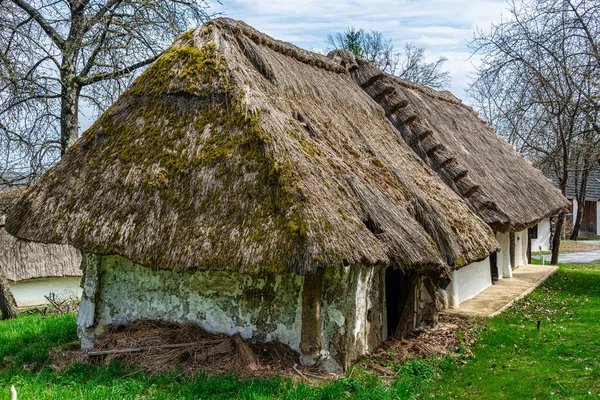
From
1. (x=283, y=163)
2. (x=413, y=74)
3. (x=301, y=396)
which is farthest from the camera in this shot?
(x=413, y=74)

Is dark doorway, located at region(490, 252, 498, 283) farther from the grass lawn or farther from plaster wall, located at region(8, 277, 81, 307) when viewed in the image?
plaster wall, located at region(8, 277, 81, 307)

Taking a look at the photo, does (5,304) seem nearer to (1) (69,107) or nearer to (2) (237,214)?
(1) (69,107)

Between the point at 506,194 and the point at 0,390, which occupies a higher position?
the point at 506,194

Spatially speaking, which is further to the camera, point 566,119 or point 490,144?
point 566,119

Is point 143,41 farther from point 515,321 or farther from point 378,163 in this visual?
point 515,321

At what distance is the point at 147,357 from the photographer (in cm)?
680

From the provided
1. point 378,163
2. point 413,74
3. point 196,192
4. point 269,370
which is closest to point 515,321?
point 378,163

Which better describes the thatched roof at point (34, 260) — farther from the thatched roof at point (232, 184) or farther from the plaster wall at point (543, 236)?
the plaster wall at point (543, 236)

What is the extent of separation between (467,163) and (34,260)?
13.2 m

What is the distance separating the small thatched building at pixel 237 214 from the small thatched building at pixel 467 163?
288 cm

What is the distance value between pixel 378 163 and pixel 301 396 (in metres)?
4.15

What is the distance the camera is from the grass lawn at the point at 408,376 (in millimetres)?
5855

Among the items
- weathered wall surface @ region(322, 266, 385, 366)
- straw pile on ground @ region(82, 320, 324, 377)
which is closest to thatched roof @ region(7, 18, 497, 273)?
weathered wall surface @ region(322, 266, 385, 366)

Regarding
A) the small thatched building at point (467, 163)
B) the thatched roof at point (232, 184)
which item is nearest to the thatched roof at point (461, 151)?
the small thatched building at point (467, 163)
